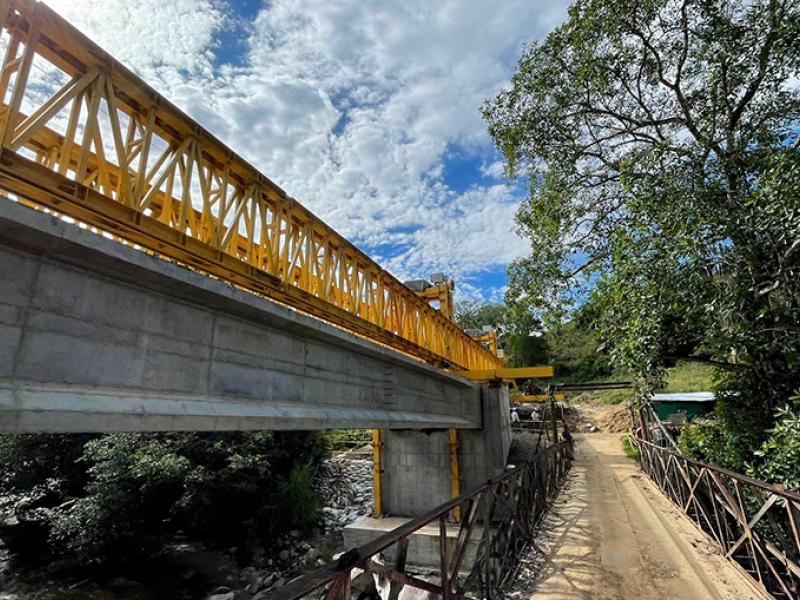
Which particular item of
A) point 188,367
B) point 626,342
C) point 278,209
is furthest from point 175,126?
point 626,342

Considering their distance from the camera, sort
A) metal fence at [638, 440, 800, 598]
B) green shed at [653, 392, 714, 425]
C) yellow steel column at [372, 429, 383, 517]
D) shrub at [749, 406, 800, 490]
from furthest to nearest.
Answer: green shed at [653, 392, 714, 425], yellow steel column at [372, 429, 383, 517], shrub at [749, 406, 800, 490], metal fence at [638, 440, 800, 598]

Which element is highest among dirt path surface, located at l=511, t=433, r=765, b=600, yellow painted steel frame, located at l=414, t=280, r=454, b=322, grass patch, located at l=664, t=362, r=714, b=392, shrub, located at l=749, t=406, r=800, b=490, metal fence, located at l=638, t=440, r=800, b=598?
yellow painted steel frame, located at l=414, t=280, r=454, b=322

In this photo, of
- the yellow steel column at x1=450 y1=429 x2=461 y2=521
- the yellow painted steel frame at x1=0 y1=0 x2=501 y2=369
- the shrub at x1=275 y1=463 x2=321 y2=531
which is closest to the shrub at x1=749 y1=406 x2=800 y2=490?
the yellow painted steel frame at x1=0 y1=0 x2=501 y2=369

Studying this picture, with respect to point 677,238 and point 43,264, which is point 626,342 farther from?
point 43,264

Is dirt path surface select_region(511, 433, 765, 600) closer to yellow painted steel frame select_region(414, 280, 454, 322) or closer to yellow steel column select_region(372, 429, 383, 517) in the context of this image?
yellow steel column select_region(372, 429, 383, 517)

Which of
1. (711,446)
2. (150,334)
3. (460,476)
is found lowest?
(460,476)

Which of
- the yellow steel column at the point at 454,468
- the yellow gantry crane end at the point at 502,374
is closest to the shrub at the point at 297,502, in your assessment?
the yellow steel column at the point at 454,468

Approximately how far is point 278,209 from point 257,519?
48.9 feet

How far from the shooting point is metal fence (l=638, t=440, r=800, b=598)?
17.4ft

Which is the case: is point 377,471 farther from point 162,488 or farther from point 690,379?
point 690,379

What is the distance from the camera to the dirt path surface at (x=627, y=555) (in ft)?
17.9

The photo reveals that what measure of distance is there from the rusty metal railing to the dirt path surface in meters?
0.42

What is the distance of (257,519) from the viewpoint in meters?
15.8

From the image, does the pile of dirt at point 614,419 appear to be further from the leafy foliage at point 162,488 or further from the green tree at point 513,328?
the leafy foliage at point 162,488
